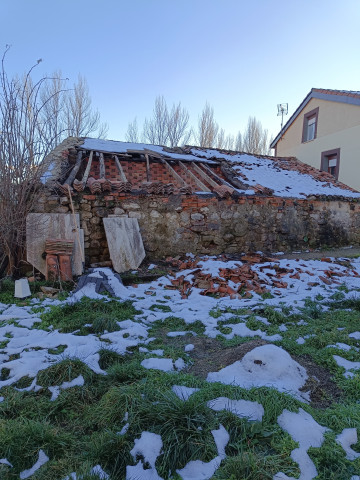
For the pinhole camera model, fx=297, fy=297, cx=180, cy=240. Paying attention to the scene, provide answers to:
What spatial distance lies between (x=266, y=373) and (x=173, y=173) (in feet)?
20.8

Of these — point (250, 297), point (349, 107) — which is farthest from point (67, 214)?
point (349, 107)

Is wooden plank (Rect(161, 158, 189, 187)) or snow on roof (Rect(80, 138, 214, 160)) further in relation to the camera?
snow on roof (Rect(80, 138, 214, 160))

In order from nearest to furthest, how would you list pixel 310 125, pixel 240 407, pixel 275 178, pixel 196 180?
pixel 240 407 → pixel 196 180 → pixel 275 178 → pixel 310 125

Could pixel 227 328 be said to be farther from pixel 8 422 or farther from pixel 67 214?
pixel 67 214

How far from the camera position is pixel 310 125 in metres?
16.2

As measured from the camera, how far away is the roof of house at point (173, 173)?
6.39 m

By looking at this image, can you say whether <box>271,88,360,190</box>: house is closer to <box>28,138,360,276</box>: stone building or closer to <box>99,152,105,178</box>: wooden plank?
<box>28,138,360,276</box>: stone building

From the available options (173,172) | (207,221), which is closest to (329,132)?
(173,172)

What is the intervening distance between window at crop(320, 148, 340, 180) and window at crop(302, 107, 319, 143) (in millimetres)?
1469

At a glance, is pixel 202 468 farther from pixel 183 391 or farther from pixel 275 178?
pixel 275 178

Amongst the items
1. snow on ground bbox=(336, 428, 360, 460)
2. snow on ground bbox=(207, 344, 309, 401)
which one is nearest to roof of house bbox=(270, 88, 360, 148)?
snow on ground bbox=(207, 344, 309, 401)

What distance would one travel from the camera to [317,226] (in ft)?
27.0

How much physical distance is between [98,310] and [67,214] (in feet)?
8.32

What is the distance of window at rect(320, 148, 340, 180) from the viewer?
1435 centimetres
